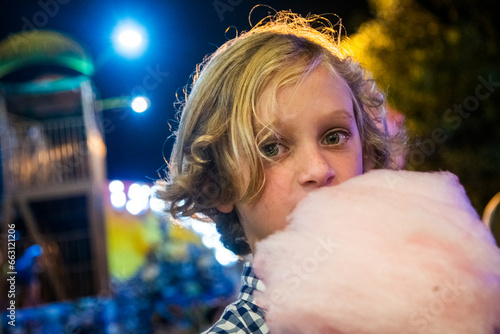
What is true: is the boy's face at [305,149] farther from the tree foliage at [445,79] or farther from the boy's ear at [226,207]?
the tree foliage at [445,79]

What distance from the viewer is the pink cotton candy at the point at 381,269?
778mm

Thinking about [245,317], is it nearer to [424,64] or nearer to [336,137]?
[336,137]

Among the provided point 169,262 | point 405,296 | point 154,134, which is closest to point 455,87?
point 154,134

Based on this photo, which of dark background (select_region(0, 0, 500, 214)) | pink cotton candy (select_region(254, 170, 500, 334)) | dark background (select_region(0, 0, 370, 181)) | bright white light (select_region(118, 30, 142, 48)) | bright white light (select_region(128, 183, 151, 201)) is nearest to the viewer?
pink cotton candy (select_region(254, 170, 500, 334))

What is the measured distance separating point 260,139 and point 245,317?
42cm

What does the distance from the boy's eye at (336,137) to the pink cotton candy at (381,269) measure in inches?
9.6

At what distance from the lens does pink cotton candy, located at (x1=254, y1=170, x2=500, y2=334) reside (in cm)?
78

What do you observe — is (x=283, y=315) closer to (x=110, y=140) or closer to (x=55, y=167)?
(x=110, y=140)

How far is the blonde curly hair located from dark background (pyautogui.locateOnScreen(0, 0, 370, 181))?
100 cm

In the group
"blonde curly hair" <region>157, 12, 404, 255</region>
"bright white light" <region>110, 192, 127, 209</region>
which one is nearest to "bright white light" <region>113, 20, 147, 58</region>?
"blonde curly hair" <region>157, 12, 404, 255</region>

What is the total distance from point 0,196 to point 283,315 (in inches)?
272

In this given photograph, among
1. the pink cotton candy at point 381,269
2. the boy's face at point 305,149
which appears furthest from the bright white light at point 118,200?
the pink cotton candy at point 381,269

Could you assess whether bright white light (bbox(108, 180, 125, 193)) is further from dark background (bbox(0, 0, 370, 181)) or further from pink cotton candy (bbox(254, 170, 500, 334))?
pink cotton candy (bbox(254, 170, 500, 334))

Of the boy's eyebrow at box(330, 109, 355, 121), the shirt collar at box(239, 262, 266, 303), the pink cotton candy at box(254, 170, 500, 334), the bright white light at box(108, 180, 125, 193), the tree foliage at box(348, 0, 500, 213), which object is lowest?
the pink cotton candy at box(254, 170, 500, 334)
